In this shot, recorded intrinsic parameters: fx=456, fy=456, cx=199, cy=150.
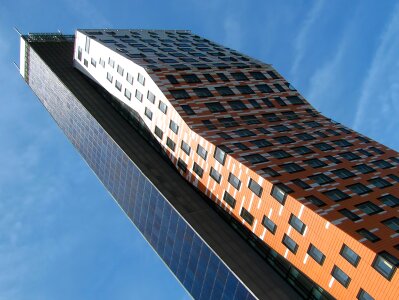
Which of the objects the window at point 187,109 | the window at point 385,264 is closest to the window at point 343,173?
the window at point 385,264

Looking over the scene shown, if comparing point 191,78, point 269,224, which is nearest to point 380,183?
point 269,224

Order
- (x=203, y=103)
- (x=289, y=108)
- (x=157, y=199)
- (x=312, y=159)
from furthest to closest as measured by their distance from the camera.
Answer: (x=289, y=108)
(x=203, y=103)
(x=157, y=199)
(x=312, y=159)

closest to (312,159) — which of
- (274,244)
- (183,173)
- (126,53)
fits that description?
(274,244)

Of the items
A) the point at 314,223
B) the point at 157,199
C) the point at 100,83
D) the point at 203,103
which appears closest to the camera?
the point at 314,223

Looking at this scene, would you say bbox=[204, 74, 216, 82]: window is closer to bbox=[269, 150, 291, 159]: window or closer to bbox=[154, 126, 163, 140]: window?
bbox=[154, 126, 163, 140]: window

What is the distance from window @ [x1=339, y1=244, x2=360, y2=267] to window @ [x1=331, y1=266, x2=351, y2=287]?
1.58 meters

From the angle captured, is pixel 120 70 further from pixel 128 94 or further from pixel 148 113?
pixel 148 113

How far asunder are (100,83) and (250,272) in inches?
1802

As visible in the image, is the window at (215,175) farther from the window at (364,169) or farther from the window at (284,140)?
the window at (364,169)

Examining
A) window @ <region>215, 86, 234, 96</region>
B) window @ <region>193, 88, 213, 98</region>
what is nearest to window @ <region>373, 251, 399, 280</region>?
window @ <region>193, 88, 213, 98</region>

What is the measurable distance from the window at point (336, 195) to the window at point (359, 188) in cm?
193

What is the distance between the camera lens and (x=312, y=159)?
57312 millimetres

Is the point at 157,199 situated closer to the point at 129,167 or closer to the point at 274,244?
the point at 129,167

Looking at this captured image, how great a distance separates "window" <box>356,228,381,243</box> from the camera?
42372 mm
